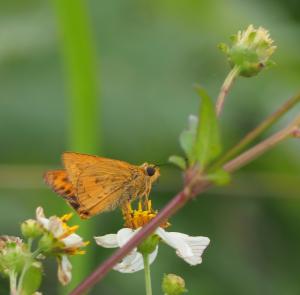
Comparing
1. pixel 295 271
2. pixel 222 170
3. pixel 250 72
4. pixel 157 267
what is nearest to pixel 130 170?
pixel 250 72

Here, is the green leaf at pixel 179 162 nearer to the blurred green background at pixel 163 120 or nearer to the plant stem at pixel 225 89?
the plant stem at pixel 225 89

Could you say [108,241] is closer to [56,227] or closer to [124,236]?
[124,236]

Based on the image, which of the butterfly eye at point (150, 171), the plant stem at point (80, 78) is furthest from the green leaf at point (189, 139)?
the plant stem at point (80, 78)

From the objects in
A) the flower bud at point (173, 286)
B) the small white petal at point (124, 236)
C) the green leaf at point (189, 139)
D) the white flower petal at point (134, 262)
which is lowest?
the flower bud at point (173, 286)

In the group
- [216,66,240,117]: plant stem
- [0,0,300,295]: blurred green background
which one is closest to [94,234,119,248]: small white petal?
[216,66,240,117]: plant stem

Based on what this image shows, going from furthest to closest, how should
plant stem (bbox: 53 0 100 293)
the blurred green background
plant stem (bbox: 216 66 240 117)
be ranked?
the blurred green background, plant stem (bbox: 53 0 100 293), plant stem (bbox: 216 66 240 117)

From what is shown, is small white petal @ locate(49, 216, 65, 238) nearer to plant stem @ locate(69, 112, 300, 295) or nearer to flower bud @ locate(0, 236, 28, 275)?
flower bud @ locate(0, 236, 28, 275)

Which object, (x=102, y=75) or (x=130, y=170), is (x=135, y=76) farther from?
(x=130, y=170)
